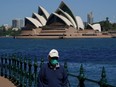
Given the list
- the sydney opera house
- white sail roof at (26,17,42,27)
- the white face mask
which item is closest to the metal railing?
the white face mask

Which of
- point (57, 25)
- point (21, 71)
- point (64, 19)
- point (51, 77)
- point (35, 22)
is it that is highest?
point (64, 19)

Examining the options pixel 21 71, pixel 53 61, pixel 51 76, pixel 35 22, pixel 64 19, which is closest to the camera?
pixel 53 61

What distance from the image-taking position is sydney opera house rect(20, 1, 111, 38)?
12300 centimetres

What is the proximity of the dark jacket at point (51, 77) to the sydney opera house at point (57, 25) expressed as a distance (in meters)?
112

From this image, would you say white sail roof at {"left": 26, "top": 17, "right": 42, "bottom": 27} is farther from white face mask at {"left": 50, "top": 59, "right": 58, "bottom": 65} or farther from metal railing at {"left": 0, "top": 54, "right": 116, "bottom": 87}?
white face mask at {"left": 50, "top": 59, "right": 58, "bottom": 65}

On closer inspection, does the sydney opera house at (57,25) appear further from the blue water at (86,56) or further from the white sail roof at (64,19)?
the blue water at (86,56)

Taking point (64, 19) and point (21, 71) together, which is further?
point (64, 19)

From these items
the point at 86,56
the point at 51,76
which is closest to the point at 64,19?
the point at 86,56

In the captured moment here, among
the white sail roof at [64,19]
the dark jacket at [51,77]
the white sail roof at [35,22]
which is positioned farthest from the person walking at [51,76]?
the white sail roof at [35,22]

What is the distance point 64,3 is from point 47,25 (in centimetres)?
1236

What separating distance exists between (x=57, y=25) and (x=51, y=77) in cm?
12747

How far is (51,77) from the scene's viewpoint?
6293 millimetres

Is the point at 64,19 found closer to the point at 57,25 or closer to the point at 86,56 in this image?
the point at 57,25

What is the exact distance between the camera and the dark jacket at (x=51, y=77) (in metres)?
6.29
